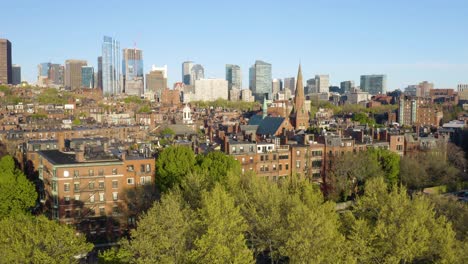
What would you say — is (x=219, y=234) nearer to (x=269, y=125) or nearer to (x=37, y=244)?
(x=37, y=244)

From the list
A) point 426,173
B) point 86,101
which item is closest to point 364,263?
point 426,173

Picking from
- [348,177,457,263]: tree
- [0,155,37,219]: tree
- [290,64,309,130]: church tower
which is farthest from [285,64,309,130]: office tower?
[348,177,457,263]: tree

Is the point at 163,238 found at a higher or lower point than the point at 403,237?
higher

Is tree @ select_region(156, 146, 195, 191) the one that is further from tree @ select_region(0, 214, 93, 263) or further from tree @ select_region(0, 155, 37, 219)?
tree @ select_region(0, 214, 93, 263)

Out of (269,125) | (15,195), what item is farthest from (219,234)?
(269,125)

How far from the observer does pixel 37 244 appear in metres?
38.8

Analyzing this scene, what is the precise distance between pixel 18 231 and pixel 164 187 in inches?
961

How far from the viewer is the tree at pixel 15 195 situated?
193 ft

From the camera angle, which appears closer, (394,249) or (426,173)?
(394,249)

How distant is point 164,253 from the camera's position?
38.9 metres

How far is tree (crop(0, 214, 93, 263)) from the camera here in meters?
36.8

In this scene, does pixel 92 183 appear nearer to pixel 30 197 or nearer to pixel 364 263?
pixel 30 197

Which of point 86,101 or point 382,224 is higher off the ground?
point 86,101

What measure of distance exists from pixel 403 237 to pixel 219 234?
1540 centimetres
